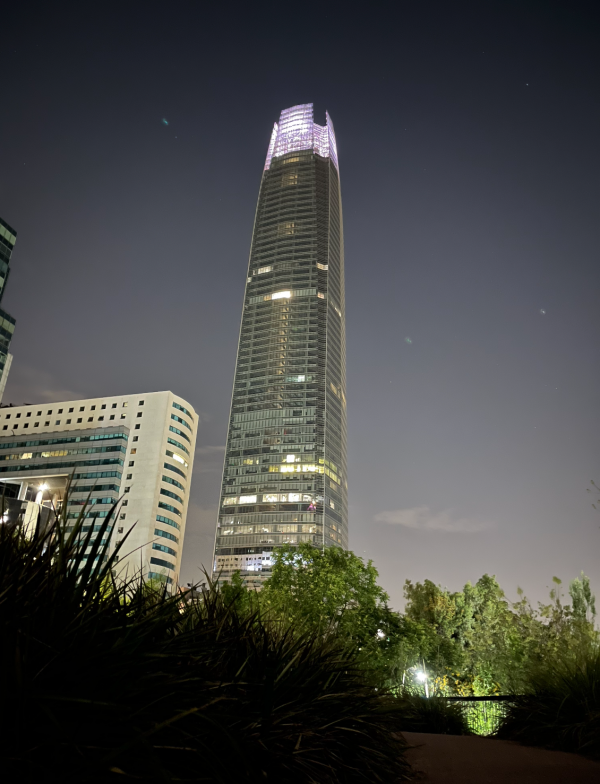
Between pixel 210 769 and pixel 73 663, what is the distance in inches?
41.2

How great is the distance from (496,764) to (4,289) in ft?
328

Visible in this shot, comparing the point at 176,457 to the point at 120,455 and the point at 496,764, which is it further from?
the point at 496,764

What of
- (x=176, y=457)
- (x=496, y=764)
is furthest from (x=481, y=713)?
(x=176, y=457)

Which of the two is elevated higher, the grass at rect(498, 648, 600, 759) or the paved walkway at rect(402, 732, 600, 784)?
the grass at rect(498, 648, 600, 759)

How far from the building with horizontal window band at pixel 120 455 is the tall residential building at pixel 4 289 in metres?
41.9

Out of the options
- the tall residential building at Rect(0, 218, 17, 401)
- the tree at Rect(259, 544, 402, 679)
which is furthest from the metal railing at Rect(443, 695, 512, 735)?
the tall residential building at Rect(0, 218, 17, 401)

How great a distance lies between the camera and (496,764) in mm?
7258

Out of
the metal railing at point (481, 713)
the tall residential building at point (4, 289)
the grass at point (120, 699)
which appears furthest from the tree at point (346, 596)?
the tall residential building at point (4, 289)

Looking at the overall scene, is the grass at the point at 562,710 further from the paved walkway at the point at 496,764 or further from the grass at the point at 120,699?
the grass at the point at 120,699

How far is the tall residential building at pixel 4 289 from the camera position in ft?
287

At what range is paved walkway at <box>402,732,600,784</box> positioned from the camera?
644 cm

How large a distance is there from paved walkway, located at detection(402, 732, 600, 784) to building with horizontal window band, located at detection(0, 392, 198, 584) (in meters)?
128

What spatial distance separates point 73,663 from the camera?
3160 millimetres

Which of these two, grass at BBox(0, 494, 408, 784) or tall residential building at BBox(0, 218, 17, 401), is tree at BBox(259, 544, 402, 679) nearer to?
grass at BBox(0, 494, 408, 784)
